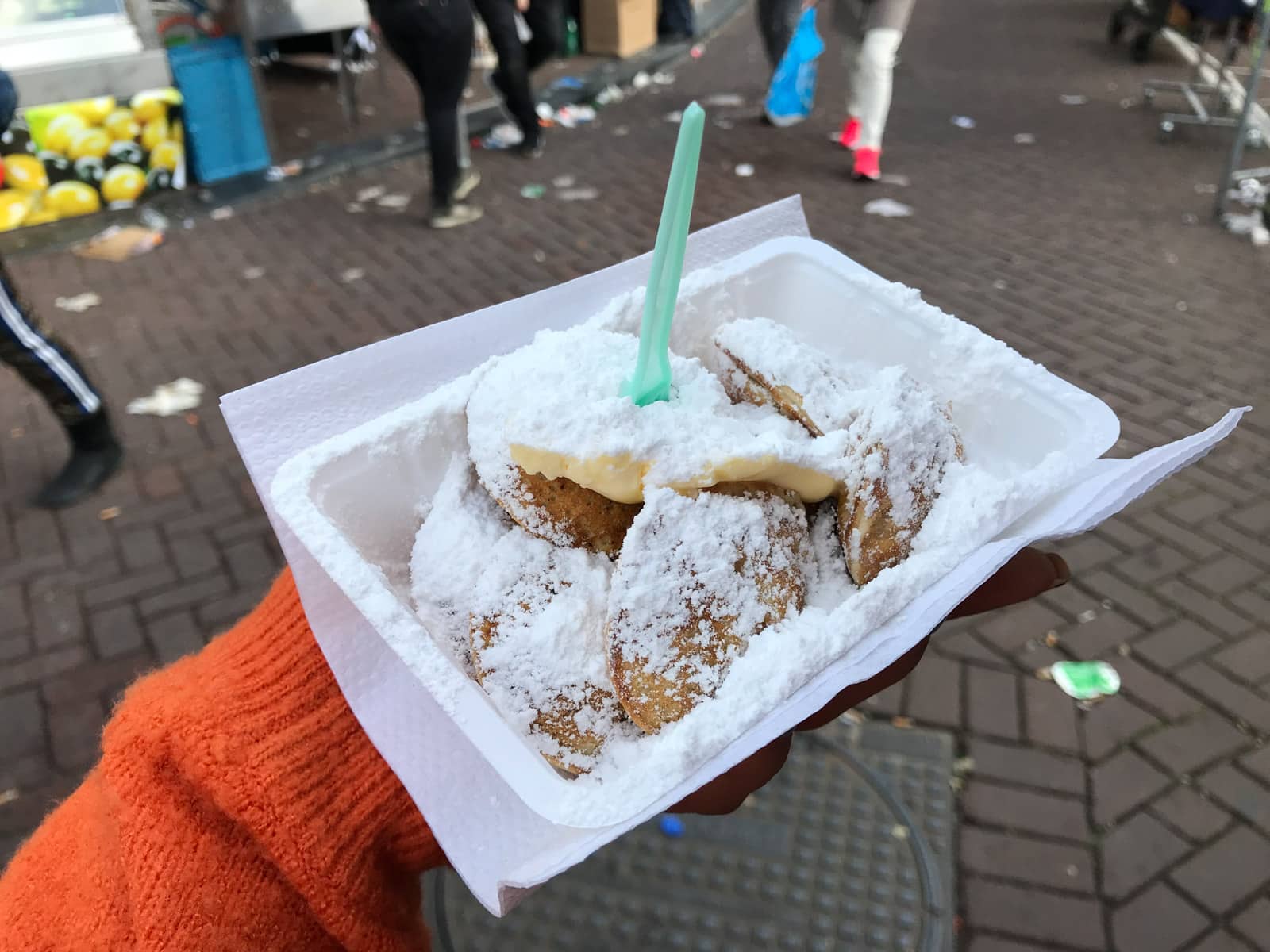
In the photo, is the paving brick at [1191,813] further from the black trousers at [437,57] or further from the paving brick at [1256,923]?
the black trousers at [437,57]

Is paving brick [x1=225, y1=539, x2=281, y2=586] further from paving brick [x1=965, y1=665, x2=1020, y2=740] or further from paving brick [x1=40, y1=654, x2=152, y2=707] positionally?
paving brick [x1=965, y1=665, x2=1020, y2=740]

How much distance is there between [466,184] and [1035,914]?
4762 mm

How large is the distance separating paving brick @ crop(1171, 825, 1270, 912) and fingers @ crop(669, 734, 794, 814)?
6.04 feet

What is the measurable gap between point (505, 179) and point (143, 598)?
380cm

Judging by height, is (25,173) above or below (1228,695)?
above

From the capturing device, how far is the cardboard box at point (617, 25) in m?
7.84

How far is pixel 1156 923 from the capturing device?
2.25m

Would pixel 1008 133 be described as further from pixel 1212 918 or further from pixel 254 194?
pixel 1212 918

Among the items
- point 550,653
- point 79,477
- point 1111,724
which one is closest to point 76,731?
A: point 79,477

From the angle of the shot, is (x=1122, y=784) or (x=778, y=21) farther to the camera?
(x=778, y=21)

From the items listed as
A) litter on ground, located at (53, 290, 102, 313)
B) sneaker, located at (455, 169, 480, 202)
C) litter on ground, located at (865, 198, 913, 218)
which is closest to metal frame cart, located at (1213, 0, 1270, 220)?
litter on ground, located at (865, 198, 913, 218)

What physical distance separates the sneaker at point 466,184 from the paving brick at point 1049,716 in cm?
412

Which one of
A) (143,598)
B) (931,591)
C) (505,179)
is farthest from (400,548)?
(505,179)

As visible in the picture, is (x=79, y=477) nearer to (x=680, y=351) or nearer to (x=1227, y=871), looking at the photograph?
(x=680, y=351)
